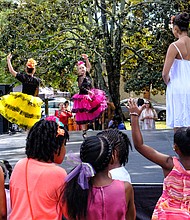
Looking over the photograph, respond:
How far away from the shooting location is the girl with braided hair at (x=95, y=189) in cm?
227

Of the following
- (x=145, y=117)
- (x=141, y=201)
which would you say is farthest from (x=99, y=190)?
(x=145, y=117)

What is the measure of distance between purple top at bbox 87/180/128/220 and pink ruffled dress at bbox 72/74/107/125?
15.6 ft

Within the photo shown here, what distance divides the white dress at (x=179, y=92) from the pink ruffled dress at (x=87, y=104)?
128 inches

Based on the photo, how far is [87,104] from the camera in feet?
23.7

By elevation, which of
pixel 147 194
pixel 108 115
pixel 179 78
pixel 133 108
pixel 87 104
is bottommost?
pixel 108 115

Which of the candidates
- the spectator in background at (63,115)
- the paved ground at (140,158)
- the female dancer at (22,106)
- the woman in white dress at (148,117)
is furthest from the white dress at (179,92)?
the woman in white dress at (148,117)

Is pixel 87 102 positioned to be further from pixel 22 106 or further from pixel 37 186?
pixel 37 186

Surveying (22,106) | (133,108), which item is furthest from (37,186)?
(22,106)

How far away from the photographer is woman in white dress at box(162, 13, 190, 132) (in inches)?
147

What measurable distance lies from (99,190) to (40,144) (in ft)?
1.55

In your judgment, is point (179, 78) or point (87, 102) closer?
point (179, 78)

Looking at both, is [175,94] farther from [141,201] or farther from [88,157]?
[88,157]

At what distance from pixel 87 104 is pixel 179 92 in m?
3.53

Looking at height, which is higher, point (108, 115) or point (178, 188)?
point (178, 188)
